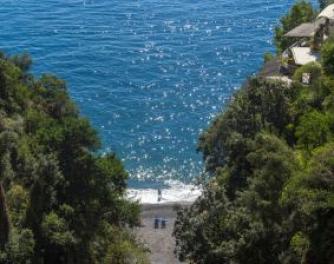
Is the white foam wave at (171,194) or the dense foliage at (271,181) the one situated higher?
the dense foliage at (271,181)

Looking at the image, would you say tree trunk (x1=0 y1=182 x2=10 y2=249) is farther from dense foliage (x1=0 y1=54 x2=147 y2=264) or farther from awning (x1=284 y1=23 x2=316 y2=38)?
awning (x1=284 y1=23 x2=316 y2=38)

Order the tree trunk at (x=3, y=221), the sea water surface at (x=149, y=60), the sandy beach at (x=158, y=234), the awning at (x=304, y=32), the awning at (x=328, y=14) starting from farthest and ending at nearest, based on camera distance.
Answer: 1. the sea water surface at (x=149, y=60)
2. the awning at (x=328, y=14)
3. the awning at (x=304, y=32)
4. the sandy beach at (x=158, y=234)
5. the tree trunk at (x=3, y=221)

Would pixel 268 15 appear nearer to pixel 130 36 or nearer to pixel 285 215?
pixel 130 36

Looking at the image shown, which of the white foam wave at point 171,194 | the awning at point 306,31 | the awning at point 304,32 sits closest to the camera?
the awning at point 306,31

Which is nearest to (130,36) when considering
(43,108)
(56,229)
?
(43,108)

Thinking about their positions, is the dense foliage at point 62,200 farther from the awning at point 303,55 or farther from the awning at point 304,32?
the awning at point 304,32

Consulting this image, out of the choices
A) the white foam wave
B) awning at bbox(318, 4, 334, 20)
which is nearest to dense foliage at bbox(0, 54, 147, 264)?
the white foam wave

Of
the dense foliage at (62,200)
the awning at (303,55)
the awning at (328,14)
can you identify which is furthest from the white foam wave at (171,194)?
the awning at (328,14)
